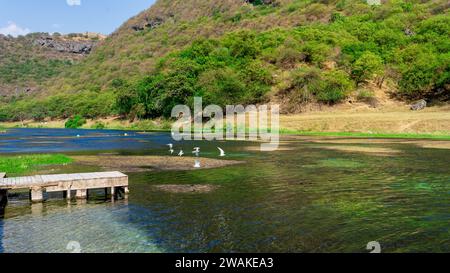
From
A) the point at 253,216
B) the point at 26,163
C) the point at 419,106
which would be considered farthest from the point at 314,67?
the point at 253,216

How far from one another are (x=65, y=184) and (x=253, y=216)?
10547 millimetres

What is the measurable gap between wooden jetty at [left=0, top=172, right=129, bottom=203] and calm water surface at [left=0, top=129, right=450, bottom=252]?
0.69 metres

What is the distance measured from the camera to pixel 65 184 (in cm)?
2142

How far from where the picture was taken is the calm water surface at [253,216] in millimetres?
14094

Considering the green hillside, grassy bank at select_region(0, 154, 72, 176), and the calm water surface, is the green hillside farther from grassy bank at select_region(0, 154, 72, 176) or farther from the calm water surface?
the calm water surface

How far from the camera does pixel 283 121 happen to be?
299ft

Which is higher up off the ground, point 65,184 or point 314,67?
point 314,67

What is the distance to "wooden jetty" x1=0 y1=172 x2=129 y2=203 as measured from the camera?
20.8 metres

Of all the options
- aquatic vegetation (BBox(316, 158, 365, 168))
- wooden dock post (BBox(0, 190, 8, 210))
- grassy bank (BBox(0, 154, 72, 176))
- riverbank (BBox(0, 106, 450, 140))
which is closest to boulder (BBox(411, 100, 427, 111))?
riverbank (BBox(0, 106, 450, 140))

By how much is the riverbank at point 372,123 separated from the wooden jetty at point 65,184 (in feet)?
181

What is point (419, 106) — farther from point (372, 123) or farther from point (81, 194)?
point (81, 194)

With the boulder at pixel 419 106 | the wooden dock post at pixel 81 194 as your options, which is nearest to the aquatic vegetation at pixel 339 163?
the wooden dock post at pixel 81 194

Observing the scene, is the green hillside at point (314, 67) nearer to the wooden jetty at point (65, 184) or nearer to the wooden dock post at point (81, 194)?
the wooden jetty at point (65, 184)

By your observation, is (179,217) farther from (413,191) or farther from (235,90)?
(235,90)
